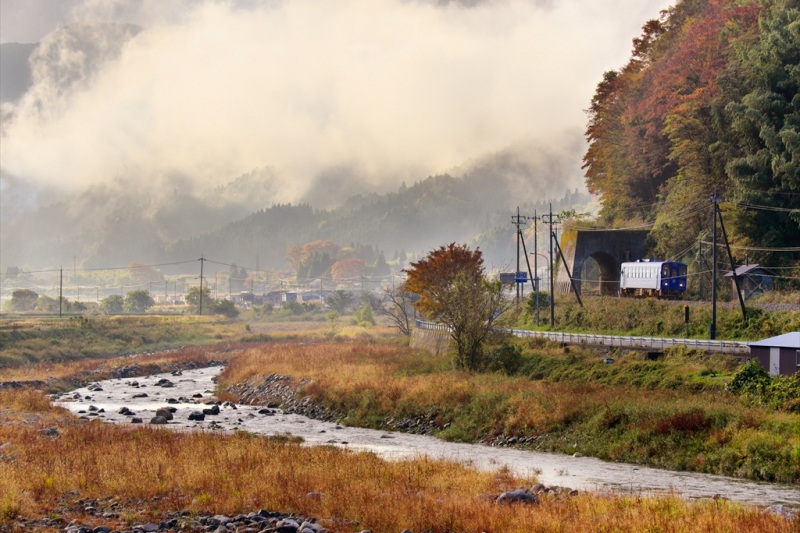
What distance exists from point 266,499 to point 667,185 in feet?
229

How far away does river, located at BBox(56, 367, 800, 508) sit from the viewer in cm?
3297

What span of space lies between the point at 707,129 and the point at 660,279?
43.3 feet

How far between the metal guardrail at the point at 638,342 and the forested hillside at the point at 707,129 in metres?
13.5

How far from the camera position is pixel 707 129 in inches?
3009

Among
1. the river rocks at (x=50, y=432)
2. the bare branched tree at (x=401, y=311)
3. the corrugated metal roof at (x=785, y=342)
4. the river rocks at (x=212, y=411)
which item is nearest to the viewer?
the river rocks at (x=50, y=432)

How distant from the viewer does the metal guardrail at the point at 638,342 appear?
52.9 metres

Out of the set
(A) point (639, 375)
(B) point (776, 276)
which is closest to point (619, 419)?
(A) point (639, 375)

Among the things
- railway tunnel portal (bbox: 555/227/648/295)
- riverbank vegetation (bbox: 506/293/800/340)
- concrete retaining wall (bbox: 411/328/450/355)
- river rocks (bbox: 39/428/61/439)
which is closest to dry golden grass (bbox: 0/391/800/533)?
river rocks (bbox: 39/428/61/439)

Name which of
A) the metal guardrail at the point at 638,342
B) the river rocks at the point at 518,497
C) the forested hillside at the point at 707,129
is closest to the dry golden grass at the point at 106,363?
the metal guardrail at the point at 638,342

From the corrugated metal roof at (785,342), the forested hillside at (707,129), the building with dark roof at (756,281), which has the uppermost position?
the forested hillside at (707,129)

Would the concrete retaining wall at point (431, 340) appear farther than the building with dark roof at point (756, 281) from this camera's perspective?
Yes

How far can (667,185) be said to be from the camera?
3524 inches

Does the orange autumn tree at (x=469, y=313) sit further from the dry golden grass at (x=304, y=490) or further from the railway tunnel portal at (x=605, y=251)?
the dry golden grass at (x=304, y=490)

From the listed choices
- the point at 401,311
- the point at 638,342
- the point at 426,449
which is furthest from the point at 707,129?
the point at 401,311
